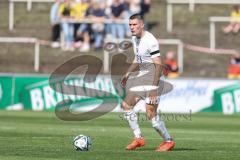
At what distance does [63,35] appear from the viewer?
3697cm

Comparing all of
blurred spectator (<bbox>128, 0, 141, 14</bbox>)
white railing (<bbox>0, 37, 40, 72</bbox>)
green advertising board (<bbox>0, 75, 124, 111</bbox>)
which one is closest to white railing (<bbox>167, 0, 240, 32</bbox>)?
blurred spectator (<bbox>128, 0, 141, 14</bbox>)

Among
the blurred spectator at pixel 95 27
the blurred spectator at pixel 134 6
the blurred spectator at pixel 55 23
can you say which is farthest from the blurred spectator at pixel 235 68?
the blurred spectator at pixel 55 23

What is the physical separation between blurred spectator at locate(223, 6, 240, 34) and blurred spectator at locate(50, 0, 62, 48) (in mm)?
7925

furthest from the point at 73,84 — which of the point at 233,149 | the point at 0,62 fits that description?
the point at 233,149

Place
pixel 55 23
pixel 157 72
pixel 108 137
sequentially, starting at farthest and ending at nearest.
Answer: pixel 55 23, pixel 108 137, pixel 157 72

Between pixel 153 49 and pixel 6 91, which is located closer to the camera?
pixel 153 49

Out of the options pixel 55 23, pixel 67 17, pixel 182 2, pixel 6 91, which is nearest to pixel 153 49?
pixel 6 91

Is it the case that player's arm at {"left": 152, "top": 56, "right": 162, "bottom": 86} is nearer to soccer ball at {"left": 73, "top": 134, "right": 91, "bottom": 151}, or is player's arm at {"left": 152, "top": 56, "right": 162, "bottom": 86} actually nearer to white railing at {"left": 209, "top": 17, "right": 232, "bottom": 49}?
soccer ball at {"left": 73, "top": 134, "right": 91, "bottom": 151}

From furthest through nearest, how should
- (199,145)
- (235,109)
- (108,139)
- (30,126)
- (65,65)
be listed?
1. (65,65)
2. (235,109)
3. (30,126)
4. (108,139)
5. (199,145)

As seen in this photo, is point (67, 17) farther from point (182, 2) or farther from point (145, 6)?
point (182, 2)

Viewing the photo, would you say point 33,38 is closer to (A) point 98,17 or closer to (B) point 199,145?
(A) point 98,17

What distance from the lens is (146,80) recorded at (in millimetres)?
16844

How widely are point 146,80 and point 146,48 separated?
31.1 inches

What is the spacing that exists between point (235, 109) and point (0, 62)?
38.1 ft
